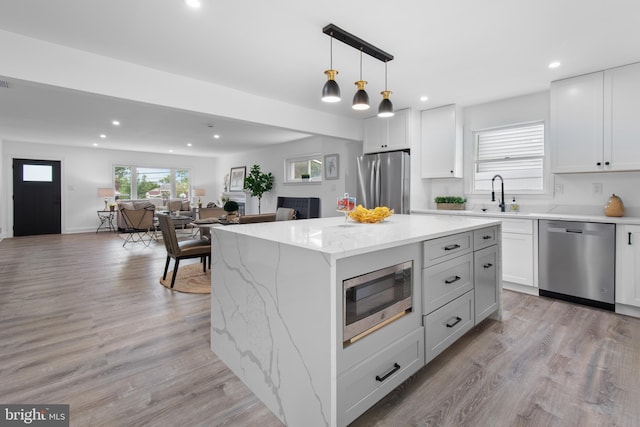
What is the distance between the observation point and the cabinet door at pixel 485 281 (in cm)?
236

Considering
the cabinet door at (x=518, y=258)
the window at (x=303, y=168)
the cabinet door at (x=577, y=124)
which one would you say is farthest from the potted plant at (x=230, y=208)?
the cabinet door at (x=577, y=124)

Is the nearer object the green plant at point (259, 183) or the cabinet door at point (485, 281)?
the cabinet door at point (485, 281)

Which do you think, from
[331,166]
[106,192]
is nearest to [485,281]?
[331,166]

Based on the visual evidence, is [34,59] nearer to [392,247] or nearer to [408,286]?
[392,247]

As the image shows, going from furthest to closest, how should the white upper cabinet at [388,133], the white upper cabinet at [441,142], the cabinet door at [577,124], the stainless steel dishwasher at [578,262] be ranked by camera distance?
the white upper cabinet at [388,133], the white upper cabinet at [441,142], the cabinet door at [577,124], the stainless steel dishwasher at [578,262]

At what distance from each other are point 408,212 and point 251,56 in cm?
290

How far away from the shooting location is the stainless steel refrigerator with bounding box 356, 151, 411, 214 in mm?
4453

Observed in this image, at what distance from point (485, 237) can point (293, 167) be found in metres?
5.98

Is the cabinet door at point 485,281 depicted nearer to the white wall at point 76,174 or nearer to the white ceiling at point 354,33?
the white ceiling at point 354,33

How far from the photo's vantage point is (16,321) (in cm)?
266

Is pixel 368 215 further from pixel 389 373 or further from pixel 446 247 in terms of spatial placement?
pixel 389 373

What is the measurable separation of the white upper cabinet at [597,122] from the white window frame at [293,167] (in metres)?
4.10

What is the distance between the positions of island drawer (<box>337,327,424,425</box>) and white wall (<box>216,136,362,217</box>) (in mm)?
4130

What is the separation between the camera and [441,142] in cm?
443
